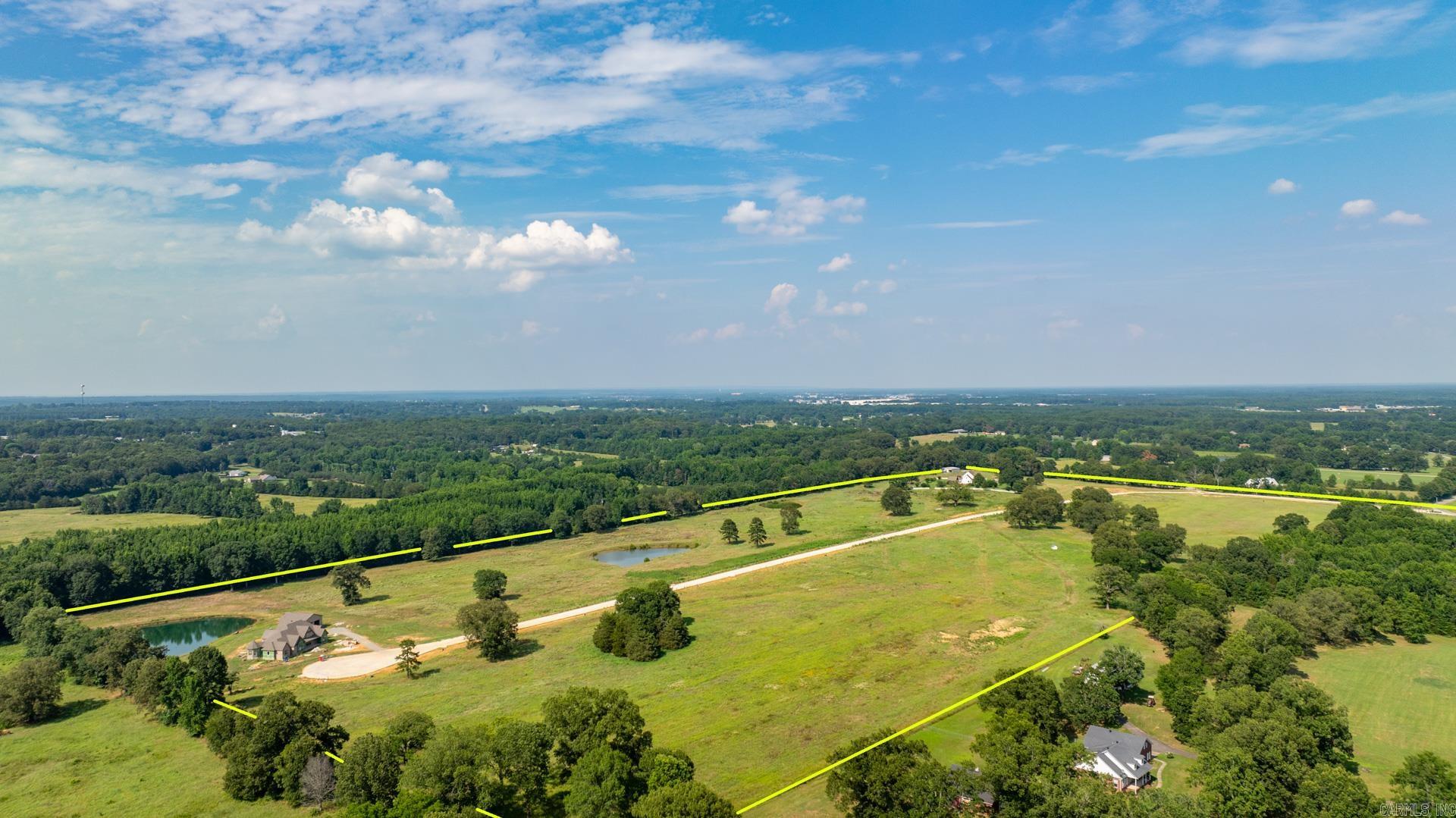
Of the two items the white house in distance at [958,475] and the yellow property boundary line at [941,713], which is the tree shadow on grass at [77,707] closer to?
the yellow property boundary line at [941,713]

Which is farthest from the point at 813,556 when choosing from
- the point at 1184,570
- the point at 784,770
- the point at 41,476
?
the point at 41,476

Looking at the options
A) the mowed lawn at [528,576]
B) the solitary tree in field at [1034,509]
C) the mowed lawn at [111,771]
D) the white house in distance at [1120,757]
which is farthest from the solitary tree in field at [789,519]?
the mowed lawn at [111,771]

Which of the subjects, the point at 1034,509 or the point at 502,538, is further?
the point at 502,538

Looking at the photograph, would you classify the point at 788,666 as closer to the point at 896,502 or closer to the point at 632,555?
the point at 632,555

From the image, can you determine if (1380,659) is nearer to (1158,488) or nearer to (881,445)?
(1158,488)

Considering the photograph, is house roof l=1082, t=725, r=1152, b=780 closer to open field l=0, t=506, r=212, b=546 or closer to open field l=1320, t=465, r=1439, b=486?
open field l=0, t=506, r=212, b=546

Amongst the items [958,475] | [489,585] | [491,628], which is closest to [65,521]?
[489,585]
